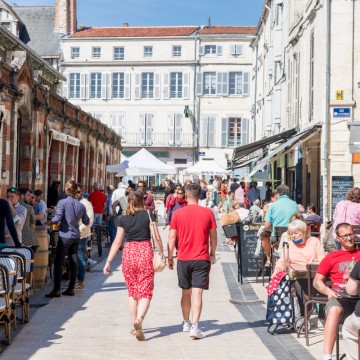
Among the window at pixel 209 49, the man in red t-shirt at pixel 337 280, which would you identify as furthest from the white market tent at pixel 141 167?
the window at pixel 209 49

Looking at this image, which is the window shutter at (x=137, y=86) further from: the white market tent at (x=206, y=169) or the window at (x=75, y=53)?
the white market tent at (x=206, y=169)

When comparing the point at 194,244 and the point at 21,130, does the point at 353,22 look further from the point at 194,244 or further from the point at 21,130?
the point at 194,244

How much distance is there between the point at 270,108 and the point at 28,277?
26.4 metres

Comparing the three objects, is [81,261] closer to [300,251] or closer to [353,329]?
[300,251]

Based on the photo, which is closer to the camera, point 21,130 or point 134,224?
point 134,224

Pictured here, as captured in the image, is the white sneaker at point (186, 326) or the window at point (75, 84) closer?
the white sneaker at point (186, 326)

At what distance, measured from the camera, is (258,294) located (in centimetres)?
1205

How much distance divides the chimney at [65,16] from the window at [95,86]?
4.28 m

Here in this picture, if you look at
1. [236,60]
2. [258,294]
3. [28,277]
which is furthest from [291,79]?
[236,60]

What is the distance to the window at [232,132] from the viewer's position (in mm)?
60094

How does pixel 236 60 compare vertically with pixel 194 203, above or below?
above

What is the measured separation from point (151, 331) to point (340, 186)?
11261 mm

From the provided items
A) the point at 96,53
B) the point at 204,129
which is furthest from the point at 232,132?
the point at 96,53

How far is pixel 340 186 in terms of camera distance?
1927 cm
